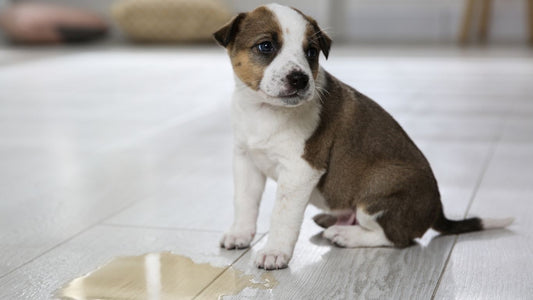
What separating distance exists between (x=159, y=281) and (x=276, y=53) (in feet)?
2.22

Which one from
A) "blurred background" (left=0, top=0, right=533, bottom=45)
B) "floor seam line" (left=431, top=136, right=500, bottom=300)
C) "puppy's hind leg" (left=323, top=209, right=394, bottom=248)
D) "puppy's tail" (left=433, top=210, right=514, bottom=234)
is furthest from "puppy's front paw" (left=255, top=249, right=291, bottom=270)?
"blurred background" (left=0, top=0, right=533, bottom=45)

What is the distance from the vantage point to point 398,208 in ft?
7.09

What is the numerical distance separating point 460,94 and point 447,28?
14.2 ft

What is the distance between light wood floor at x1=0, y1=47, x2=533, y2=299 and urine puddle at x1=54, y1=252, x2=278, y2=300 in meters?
0.05

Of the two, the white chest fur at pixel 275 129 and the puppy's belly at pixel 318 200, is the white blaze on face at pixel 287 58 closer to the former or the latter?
the white chest fur at pixel 275 129

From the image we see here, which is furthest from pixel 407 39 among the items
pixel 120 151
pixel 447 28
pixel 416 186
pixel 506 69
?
pixel 416 186

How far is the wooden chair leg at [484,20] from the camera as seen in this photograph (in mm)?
8887

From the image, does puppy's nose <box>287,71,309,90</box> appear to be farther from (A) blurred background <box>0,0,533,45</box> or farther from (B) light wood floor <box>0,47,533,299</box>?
(A) blurred background <box>0,0,533,45</box>

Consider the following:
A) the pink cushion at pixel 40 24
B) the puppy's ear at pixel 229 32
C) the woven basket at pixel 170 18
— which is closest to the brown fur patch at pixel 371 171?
the puppy's ear at pixel 229 32

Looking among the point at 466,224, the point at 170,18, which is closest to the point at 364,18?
the point at 170,18

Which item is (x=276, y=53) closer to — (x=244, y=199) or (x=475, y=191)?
(x=244, y=199)

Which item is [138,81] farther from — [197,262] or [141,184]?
[197,262]

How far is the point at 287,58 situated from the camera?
1973 mm

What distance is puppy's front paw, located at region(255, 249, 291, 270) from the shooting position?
6.71ft
